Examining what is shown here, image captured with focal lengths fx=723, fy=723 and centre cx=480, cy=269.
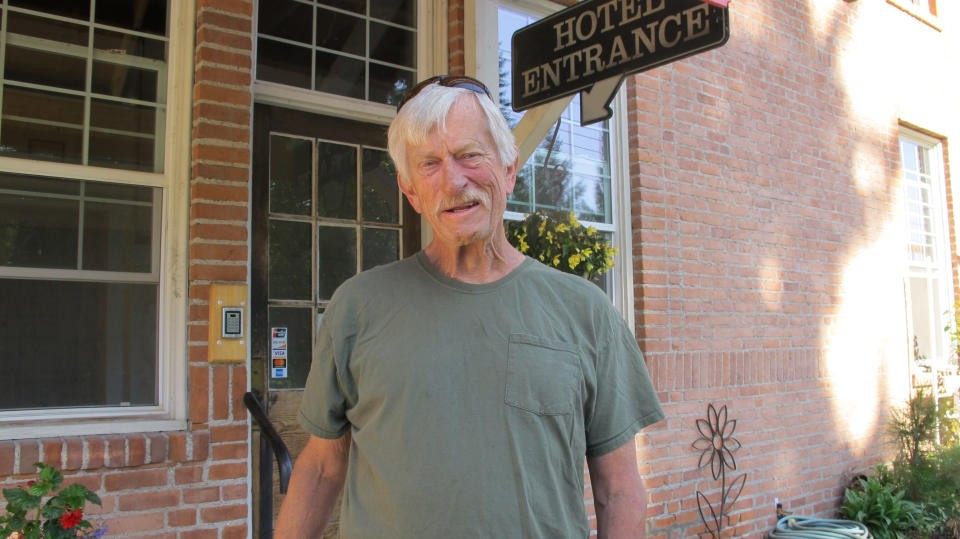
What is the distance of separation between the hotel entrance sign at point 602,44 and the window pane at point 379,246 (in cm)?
96

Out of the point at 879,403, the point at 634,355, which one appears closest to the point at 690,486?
the point at 879,403

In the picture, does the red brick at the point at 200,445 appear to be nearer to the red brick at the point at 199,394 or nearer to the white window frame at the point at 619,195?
the red brick at the point at 199,394

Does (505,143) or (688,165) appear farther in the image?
(688,165)

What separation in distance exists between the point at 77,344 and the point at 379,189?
5.11ft

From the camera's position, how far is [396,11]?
389 cm

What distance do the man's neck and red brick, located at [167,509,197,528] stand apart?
188 centimetres

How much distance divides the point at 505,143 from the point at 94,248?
213 centimetres

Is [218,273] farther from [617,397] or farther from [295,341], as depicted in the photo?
[617,397]

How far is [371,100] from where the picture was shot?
12.2ft

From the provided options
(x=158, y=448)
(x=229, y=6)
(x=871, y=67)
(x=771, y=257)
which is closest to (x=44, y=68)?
(x=229, y=6)

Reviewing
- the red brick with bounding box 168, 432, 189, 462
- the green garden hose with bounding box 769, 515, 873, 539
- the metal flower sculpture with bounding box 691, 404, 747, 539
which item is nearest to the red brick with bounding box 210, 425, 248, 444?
the red brick with bounding box 168, 432, 189, 462

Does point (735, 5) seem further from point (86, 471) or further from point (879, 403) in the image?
point (86, 471)

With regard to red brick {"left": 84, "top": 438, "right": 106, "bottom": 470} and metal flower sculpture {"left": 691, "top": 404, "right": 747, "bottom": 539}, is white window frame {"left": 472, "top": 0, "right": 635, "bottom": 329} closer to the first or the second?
metal flower sculpture {"left": 691, "top": 404, "right": 747, "bottom": 539}

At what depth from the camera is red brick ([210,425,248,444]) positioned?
2.89m
